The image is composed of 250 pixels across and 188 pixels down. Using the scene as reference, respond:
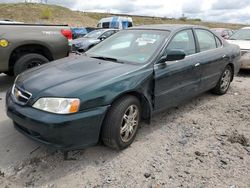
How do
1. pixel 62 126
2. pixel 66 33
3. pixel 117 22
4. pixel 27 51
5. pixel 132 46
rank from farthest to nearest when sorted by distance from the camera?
1. pixel 117 22
2. pixel 66 33
3. pixel 27 51
4. pixel 132 46
5. pixel 62 126

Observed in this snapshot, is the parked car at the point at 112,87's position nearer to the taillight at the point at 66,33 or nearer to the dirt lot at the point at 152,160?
the dirt lot at the point at 152,160

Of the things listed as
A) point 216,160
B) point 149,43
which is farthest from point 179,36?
point 216,160

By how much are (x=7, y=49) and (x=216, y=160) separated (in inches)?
170

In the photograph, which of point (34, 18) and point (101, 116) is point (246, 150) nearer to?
point (101, 116)

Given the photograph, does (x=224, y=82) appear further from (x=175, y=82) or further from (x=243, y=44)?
(x=243, y=44)

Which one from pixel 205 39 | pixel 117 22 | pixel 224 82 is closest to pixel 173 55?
pixel 205 39

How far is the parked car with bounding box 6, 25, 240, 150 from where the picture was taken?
2607 mm

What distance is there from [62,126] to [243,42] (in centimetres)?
722

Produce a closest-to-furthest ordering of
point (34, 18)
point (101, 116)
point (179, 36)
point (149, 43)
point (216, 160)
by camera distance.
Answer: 1. point (101, 116)
2. point (216, 160)
3. point (149, 43)
4. point (179, 36)
5. point (34, 18)

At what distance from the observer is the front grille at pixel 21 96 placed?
281cm

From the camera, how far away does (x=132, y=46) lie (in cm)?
385

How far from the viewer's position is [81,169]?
279cm

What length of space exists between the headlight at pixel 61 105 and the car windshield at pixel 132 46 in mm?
1156

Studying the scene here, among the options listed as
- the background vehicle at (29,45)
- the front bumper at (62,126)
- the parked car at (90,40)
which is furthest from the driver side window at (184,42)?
the parked car at (90,40)
